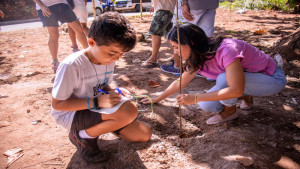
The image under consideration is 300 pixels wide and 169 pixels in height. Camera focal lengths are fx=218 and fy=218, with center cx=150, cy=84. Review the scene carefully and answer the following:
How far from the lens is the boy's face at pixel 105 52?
1435mm

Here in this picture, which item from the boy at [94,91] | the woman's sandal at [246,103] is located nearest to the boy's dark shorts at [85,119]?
the boy at [94,91]

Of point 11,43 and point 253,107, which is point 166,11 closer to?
point 253,107

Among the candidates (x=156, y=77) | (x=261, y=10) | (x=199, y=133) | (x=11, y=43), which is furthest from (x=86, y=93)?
(x=261, y=10)

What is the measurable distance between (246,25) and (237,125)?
213 inches

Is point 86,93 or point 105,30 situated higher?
point 105,30

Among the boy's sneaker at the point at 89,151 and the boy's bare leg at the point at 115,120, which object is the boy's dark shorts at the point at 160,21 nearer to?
the boy's bare leg at the point at 115,120

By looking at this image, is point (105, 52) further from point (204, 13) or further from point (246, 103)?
point (204, 13)

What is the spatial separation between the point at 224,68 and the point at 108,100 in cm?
99

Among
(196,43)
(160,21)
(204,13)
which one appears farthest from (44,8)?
(196,43)

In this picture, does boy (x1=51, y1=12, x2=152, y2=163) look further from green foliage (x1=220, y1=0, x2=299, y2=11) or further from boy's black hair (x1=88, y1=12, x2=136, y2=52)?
green foliage (x1=220, y1=0, x2=299, y2=11)

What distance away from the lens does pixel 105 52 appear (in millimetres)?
1458

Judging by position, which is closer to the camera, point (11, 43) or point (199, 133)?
Answer: point (199, 133)

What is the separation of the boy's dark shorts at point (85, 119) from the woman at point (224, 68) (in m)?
0.63

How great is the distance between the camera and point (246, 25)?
6.54 metres
